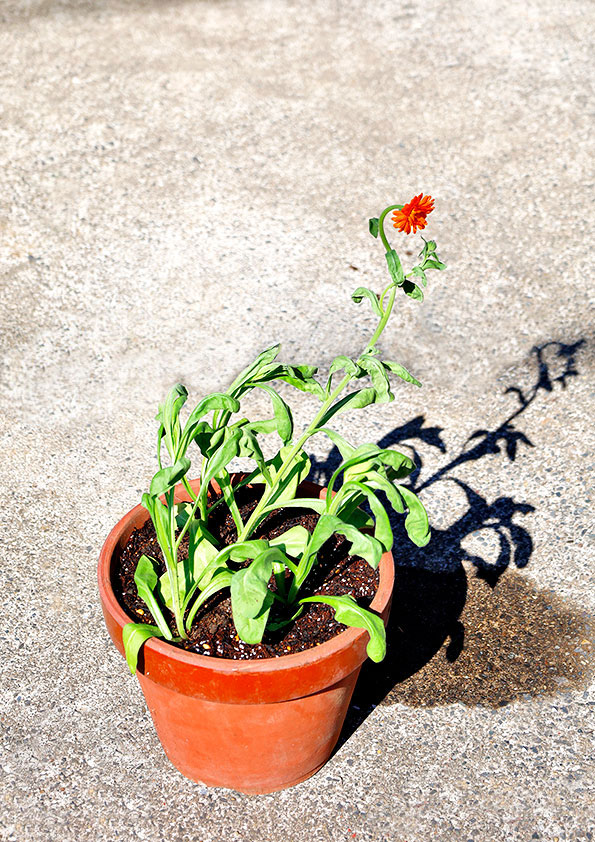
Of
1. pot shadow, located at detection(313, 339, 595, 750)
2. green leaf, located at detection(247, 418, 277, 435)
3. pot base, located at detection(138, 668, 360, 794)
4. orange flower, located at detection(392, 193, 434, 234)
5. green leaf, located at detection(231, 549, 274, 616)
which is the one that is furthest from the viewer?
Result: pot shadow, located at detection(313, 339, 595, 750)

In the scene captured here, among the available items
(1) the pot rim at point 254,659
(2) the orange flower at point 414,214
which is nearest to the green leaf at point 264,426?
(1) the pot rim at point 254,659

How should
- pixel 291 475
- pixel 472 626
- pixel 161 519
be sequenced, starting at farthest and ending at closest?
pixel 472 626 → pixel 291 475 → pixel 161 519

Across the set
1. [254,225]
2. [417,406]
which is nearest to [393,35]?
[254,225]

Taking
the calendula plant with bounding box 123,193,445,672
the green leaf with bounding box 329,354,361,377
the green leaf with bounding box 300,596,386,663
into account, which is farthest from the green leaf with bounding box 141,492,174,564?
the green leaf with bounding box 329,354,361,377

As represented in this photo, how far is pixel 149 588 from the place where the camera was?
1912 millimetres

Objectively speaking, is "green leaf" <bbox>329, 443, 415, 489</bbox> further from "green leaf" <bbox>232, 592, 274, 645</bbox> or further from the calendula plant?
"green leaf" <bbox>232, 592, 274, 645</bbox>

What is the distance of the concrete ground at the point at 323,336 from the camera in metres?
2.12

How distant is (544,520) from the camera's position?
2.87 metres

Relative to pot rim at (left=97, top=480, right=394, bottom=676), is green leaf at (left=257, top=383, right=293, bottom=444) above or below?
above

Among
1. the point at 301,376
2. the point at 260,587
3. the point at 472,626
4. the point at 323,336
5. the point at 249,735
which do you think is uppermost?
the point at 301,376

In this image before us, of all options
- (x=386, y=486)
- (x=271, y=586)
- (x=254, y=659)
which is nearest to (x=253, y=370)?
(x=386, y=486)

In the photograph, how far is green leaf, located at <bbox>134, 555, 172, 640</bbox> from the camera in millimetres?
1855

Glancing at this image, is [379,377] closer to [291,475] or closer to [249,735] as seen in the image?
[291,475]

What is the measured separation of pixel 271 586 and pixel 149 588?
1.01 feet
